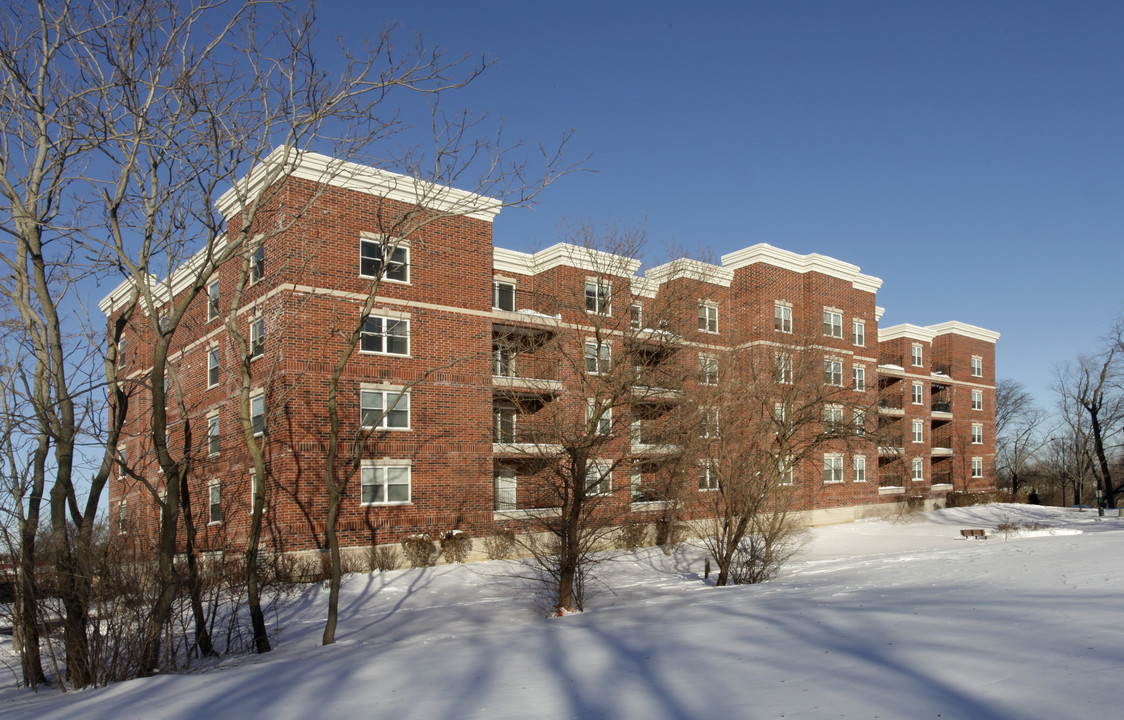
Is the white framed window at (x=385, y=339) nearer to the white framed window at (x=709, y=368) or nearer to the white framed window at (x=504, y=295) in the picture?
the white framed window at (x=504, y=295)

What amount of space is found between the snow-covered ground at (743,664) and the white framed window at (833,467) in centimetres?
2281

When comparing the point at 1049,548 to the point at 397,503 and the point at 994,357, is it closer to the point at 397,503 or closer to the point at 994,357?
the point at 397,503

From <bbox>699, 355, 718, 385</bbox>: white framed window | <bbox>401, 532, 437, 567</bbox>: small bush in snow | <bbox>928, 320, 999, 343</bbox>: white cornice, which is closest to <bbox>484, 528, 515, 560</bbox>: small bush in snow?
<bbox>401, 532, 437, 567</bbox>: small bush in snow

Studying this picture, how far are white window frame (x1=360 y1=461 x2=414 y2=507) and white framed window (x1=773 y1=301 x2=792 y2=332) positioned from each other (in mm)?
19314

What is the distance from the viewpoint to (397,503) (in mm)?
23922

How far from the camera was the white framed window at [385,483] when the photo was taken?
2345cm

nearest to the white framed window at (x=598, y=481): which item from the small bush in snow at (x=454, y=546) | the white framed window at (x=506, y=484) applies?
the small bush in snow at (x=454, y=546)

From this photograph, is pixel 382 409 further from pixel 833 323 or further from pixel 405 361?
Result: pixel 833 323

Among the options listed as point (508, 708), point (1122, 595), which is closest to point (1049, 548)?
point (1122, 595)

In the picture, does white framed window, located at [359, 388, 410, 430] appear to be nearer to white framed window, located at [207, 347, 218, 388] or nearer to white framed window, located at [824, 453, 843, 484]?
white framed window, located at [207, 347, 218, 388]

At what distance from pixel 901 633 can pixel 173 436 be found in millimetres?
26784

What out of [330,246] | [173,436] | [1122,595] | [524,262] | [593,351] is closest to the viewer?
[1122,595]

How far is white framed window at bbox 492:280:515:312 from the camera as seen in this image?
31.0 metres

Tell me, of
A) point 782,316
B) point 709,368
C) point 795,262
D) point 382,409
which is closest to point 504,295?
point 382,409
